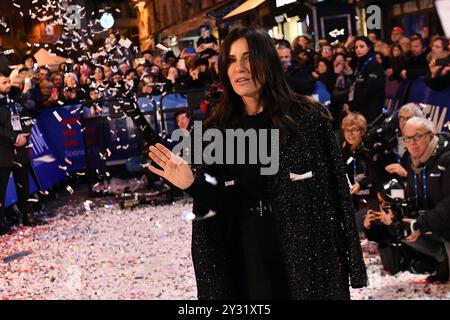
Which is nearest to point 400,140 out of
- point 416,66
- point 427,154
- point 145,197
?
point 427,154

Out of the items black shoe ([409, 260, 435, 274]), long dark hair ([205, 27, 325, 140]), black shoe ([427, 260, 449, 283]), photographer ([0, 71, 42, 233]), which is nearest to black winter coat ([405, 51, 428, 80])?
black shoe ([409, 260, 435, 274])

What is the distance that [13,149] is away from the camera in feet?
32.1

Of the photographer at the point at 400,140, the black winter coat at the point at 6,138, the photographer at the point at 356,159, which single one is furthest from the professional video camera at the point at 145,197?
the photographer at the point at 400,140

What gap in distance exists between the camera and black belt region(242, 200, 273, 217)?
10.6 ft

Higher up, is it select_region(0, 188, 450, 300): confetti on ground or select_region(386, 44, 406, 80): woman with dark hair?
select_region(386, 44, 406, 80): woman with dark hair

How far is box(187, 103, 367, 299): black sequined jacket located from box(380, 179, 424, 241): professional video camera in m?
2.85

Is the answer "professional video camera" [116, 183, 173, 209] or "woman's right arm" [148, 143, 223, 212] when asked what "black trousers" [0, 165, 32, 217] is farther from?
"woman's right arm" [148, 143, 223, 212]

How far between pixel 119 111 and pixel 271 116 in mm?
9291

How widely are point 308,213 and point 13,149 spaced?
719 cm

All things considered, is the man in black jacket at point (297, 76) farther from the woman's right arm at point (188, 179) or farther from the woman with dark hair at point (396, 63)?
the woman's right arm at point (188, 179)

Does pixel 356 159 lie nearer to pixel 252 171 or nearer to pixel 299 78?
pixel 299 78

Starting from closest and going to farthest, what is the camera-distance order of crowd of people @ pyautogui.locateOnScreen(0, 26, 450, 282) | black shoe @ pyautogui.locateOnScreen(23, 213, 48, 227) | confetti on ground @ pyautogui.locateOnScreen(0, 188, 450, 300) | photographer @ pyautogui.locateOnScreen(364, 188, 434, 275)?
crowd of people @ pyautogui.locateOnScreen(0, 26, 450, 282), photographer @ pyautogui.locateOnScreen(364, 188, 434, 275), confetti on ground @ pyautogui.locateOnScreen(0, 188, 450, 300), black shoe @ pyautogui.locateOnScreen(23, 213, 48, 227)

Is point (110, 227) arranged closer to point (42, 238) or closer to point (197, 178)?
point (42, 238)
